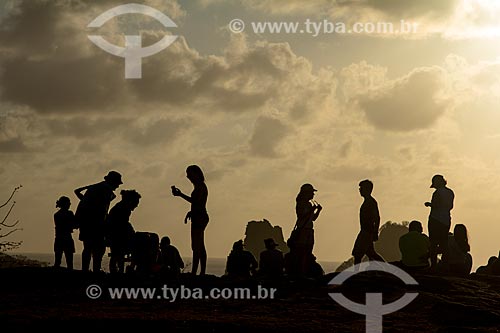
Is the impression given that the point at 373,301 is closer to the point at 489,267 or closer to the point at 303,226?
the point at 303,226

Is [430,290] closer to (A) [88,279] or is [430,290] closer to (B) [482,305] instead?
(B) [482,305]

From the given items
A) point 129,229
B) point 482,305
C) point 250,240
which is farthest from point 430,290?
point 250,240

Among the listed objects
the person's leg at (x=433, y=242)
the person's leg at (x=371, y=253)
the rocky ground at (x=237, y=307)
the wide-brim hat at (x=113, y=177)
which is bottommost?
the rocky ground at (x=237, y=307)

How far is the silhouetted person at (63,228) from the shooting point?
15984 mm

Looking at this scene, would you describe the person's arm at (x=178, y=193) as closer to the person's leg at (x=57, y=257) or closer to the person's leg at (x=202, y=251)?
the person's leg at (x=202, y=251)

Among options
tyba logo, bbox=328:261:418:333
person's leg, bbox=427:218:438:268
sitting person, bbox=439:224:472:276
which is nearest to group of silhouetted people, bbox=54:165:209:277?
tyba logo, bbox=328:261:418:333

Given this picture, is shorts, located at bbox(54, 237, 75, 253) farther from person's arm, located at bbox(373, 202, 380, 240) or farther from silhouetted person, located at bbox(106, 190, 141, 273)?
person's arm, located at bbox(373, 202, 380, 240)

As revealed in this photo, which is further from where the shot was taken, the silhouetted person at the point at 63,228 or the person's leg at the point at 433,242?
the person's leg at the point at 433,242

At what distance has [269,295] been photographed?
1279 cm

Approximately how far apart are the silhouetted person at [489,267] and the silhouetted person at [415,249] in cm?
339

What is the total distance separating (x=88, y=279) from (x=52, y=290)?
1.00 m

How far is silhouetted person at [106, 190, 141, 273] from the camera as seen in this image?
14.4 meters

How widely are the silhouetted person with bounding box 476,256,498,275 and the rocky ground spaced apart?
12.6 feet

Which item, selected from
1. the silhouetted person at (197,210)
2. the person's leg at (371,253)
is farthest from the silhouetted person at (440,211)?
the silhouetted person at (197,210)
